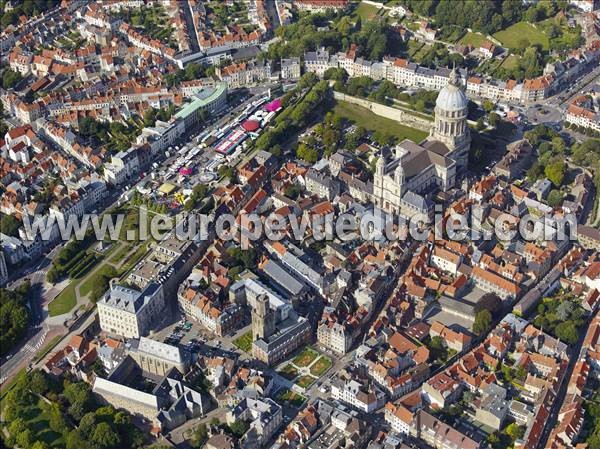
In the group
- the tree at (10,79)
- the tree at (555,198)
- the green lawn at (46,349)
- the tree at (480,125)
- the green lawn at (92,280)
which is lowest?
the green lawn at (46,349)

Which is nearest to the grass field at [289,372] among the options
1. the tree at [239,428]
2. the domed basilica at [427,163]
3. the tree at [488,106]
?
the tree at [239,428]

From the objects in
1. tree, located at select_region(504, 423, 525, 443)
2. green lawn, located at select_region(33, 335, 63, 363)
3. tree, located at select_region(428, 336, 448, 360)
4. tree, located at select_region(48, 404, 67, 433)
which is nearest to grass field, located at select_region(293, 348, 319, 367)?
tree, located at select_region(428, 336, 448, 360)

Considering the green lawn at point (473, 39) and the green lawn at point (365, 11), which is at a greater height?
the green lawn at point (365, 11)

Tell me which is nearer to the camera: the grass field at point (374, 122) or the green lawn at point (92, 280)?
the green lawn at point (92, 280)

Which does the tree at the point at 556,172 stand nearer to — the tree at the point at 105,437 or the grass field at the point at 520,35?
the grass field at the point at 520,35

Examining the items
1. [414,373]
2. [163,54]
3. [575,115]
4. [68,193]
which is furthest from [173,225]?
[575,115]

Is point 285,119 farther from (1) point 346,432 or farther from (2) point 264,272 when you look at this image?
(1) point 346,432

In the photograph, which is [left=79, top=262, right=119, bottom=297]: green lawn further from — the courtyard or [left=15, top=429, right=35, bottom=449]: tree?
the courtyard

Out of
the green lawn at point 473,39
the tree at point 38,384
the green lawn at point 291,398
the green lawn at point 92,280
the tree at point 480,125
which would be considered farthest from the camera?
the green lawn at point 473,39
